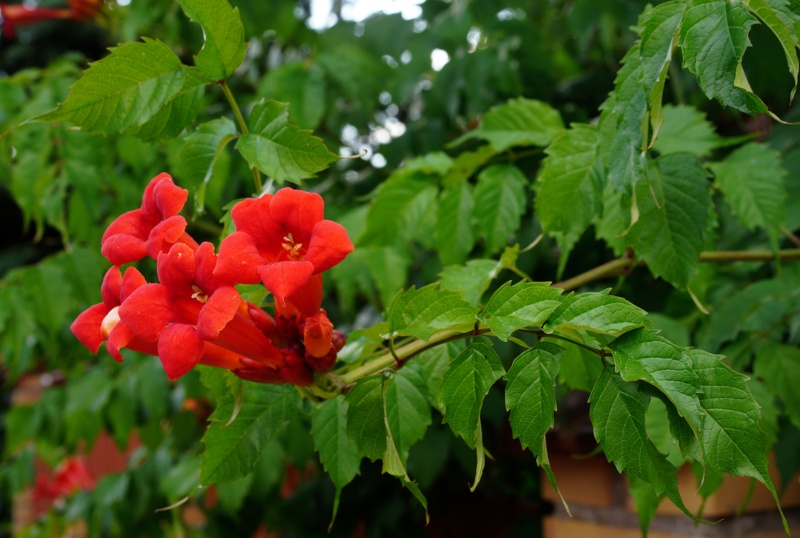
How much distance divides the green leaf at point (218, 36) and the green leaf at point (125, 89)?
0.11 ft

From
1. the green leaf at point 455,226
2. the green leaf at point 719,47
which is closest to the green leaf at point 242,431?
the green leaf at point 455,226

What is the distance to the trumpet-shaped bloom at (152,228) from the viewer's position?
728mm

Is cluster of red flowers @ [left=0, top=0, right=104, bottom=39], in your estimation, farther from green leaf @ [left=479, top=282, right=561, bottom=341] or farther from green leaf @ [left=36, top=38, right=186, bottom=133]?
green leaf @ [left=479, top=282, right=561, bottom=341]

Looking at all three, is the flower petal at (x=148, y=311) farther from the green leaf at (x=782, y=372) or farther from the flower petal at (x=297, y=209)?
the green leaf at (x=782, y=372)

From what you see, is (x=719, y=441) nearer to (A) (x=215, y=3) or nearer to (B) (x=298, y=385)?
(B) (x=298, y=385)

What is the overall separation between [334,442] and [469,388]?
0.92ft

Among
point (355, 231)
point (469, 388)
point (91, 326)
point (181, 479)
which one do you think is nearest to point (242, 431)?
point (91, 326)

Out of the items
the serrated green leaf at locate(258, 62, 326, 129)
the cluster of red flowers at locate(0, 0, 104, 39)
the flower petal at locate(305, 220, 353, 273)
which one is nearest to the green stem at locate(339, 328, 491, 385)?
the flower petal at locate(305, 220, 353, 273)

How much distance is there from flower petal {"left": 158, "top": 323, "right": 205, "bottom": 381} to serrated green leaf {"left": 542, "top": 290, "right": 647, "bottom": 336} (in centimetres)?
34

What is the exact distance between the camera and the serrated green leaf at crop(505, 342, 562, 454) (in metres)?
0.65

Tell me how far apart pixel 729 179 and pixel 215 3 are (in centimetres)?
87

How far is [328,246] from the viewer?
0.69 meters

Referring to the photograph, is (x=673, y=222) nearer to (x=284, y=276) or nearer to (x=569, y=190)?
(x=569, y=190)

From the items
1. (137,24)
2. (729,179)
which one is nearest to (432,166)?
(729,179)
